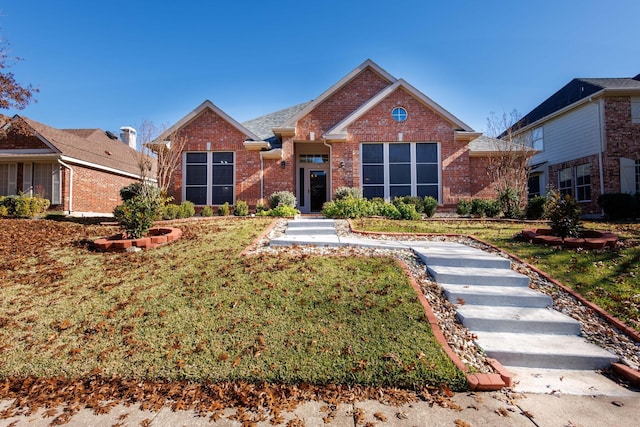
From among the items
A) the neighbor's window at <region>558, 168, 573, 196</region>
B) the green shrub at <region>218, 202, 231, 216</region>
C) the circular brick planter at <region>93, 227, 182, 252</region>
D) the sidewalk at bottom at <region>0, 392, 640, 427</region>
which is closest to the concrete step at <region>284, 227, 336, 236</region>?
the circular brick planter at <region>93, 227, 182, 252</region>

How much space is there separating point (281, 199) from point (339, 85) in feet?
22.5

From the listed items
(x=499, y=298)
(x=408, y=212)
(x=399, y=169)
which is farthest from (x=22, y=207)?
(x=499, y=298)

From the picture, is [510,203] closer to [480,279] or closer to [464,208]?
[464,208]

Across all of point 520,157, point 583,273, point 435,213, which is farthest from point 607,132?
point 583,273

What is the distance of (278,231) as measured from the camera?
8.81 m

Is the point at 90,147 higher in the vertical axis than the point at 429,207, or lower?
higher

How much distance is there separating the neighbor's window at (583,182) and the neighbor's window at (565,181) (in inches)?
18.4

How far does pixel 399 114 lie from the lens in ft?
46.7

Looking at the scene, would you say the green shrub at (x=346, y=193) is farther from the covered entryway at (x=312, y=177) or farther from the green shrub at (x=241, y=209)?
the green shrub at (x=241, y=209)

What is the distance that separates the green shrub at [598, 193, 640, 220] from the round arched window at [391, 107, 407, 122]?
10.2 m

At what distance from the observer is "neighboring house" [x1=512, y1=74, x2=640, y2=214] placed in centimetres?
1520

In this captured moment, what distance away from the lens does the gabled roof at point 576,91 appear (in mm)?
15609

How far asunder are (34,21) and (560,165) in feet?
83.8

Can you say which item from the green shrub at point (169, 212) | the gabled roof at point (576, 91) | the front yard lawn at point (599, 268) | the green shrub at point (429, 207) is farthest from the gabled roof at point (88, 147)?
the gabled roof at point (576, 91)
